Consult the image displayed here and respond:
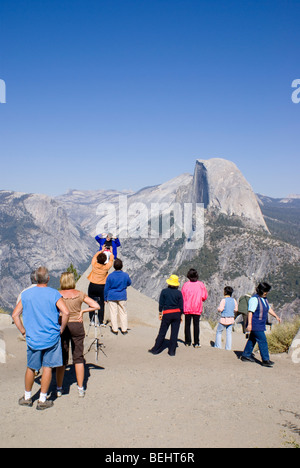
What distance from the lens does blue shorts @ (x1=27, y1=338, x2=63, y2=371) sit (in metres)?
6.07

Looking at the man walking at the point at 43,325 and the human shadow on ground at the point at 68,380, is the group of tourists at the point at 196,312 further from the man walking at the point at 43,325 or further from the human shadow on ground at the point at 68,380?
the man walking at the point at 43,325

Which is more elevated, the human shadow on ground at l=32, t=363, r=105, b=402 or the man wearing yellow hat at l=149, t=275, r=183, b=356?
the man wearing yellow hat at l=149, t=275, r=183, b=356

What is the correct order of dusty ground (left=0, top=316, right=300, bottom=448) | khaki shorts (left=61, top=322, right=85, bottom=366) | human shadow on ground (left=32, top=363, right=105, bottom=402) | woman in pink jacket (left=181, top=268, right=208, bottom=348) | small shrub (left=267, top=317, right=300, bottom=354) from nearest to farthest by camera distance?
dusty ground (left=0, top=316, right=300, bottom=448), khaki shorts (left=61, top=322, right=85, bottom=366), human shadow on ground (left=32, top=363, right=105, bottom=402), woman in pink jacket (left=181, top=268, right=208, bottom=348), small shrub (left=267, top=317, right=300, bottom=354)

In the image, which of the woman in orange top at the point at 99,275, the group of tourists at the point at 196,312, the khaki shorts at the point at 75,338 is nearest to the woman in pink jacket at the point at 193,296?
the group of tourists at the point at 196,312

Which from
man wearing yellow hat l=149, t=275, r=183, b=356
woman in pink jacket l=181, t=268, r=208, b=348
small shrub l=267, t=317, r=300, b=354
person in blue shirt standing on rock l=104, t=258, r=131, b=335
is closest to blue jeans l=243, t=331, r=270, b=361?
woman in pink jacket l=181, t=268, r=208, b=348

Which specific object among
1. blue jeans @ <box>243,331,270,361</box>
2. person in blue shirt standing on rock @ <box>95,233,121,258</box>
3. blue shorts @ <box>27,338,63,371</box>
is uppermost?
person in blue shirt standing on rock @ <box>95,233,121,258</box>

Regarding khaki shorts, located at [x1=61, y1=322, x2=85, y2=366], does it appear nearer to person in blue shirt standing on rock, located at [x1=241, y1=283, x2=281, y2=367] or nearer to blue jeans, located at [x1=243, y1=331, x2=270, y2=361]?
person in blue shirt standing on rock, located at [x1=241, y1=283, x2=281, y2=367]

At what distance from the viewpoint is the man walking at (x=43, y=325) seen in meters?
5.95

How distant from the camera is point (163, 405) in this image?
251 inches

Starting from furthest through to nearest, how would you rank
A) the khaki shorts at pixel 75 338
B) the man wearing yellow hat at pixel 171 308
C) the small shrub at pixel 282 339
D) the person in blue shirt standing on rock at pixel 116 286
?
the small shrub at pixel 282 339 < the person in blue shirt standing on rock at pixel 116 286 < the man wearing yellow hat at pixel 171 308 < the khaki shorts at pixel 75 338

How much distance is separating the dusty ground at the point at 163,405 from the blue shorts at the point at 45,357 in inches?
27.3

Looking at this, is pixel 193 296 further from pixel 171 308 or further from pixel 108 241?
pixel 108 241

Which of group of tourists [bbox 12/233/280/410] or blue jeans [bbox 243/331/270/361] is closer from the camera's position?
group of tourists [bbox 12/233/280/410]
